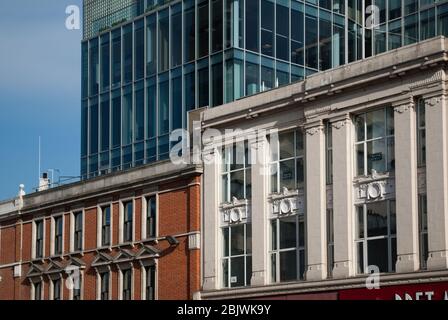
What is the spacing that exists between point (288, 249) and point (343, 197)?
3916 millimetres

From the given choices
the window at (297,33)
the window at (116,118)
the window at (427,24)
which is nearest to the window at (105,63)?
the window at (116,118)

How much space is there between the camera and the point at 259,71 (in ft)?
187

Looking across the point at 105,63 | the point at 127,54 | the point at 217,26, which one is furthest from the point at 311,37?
the point at 105,63

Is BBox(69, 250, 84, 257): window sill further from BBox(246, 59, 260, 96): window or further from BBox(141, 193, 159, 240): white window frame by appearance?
BBox(246, 59, 260, 96): window

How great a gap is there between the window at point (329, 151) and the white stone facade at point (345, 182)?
0.07 m

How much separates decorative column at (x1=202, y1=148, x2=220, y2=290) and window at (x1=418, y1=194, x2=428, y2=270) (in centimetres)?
1153

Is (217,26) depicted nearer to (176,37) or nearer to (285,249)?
(176,37)

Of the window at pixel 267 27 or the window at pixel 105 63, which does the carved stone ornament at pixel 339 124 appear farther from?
the window at pixel 105 63

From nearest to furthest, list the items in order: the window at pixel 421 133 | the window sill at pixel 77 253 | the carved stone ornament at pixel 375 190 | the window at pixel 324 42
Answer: the window at pixel 421 133 → the carved stone ornament at pixel 375 190 → the window sill at pixel 77 253 → the window at pixel 324 42

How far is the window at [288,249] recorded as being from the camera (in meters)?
43.8

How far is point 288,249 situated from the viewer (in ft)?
145

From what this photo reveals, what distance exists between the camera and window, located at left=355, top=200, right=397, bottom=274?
1565 inches

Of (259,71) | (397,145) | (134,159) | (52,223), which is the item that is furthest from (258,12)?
(397,145)

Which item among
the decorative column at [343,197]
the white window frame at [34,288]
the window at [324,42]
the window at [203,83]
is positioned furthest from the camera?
the window at [324,42]
